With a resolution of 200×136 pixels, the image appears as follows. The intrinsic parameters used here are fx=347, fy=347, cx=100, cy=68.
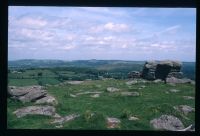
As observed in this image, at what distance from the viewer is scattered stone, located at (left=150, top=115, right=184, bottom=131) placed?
10.2 ft

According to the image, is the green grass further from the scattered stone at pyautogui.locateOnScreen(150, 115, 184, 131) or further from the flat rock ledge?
the scattered stone at pyautogui.locateOnScreen(150, 115, 184, 131)

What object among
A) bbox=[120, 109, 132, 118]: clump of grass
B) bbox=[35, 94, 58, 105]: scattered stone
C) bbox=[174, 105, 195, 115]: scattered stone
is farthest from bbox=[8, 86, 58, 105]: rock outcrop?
bbox=[174, 105, 195, 115]: scattered stone

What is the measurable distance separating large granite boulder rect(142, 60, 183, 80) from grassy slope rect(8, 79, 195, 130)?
140mm

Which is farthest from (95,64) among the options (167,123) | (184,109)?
(184,109)

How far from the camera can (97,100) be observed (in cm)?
389

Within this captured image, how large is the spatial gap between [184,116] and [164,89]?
625 mm

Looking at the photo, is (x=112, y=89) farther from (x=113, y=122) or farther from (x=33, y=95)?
(x=33, y=95)

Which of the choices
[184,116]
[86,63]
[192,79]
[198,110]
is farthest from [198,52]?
[86,63]

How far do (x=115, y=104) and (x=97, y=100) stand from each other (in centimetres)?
22

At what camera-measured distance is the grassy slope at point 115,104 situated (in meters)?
3.33

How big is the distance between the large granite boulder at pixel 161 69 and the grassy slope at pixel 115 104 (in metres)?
0.14

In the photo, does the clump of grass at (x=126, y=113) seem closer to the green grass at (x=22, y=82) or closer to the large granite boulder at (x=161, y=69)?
the large granite boulder at (x=161, y=69)

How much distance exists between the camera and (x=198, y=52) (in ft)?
9.36
